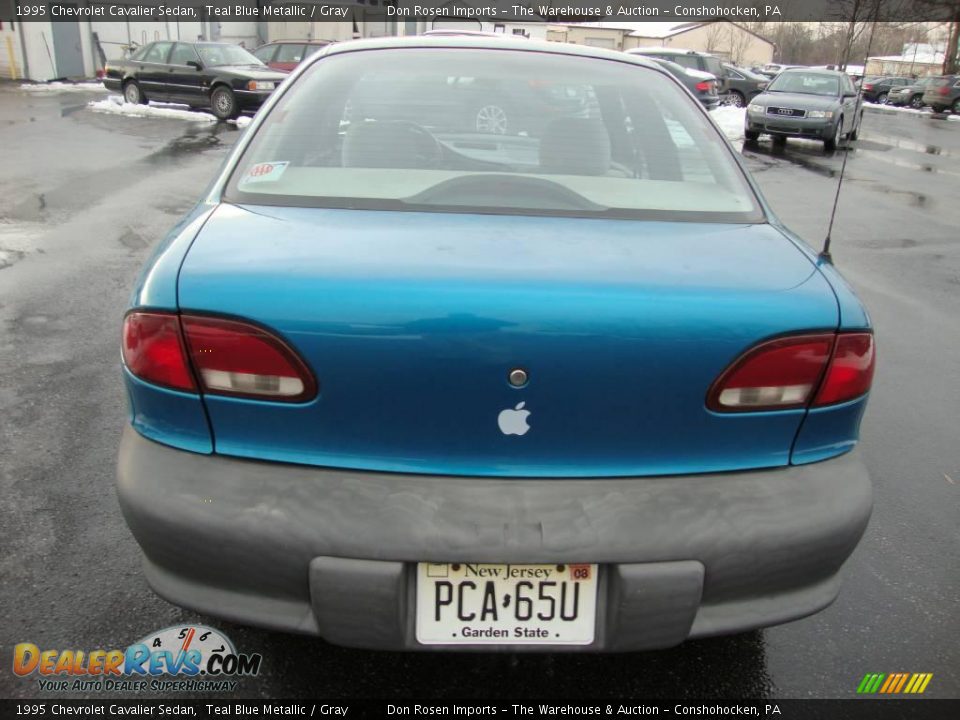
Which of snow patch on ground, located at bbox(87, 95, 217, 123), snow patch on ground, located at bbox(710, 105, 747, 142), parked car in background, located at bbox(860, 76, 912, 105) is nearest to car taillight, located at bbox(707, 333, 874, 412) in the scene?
snow patch on ground, located at bbox(710, 105, 747, 142)

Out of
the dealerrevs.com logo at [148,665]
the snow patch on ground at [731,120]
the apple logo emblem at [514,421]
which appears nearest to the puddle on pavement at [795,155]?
the snow patch on ground at [731,120]

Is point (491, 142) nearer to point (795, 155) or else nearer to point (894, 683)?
point (894, 683)

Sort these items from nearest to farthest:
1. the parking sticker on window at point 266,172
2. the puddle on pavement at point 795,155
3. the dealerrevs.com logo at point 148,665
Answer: the dealerrevs.com logo at point 148,665 < the parking sticker on window at point 266,172 < the puddle on pavement at point 795,155

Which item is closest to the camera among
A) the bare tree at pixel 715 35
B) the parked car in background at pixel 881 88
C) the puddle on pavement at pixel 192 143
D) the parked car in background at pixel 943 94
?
the puddle on pavement at pixel 192 143

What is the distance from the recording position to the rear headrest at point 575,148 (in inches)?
88.4

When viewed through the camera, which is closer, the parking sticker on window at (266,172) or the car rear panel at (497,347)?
the car rear panel at (497,347)

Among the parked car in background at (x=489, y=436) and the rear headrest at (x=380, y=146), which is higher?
the rear headrest at (x=380, y=146)

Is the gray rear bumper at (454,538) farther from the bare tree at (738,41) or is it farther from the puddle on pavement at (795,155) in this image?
the bare tree at (738,41)

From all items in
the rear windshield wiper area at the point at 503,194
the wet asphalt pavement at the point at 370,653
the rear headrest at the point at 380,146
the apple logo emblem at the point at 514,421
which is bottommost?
the wet asphalt pavement at the point at 370,653

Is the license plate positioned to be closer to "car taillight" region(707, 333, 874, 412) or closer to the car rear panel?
the car rear panel

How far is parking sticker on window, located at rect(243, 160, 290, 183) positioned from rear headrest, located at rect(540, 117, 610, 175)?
74 cm

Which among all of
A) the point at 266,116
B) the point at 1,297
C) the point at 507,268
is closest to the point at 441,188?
the point at 507,268

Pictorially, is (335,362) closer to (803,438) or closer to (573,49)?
(803,438)

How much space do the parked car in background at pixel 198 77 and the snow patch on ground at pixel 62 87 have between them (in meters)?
5.59
